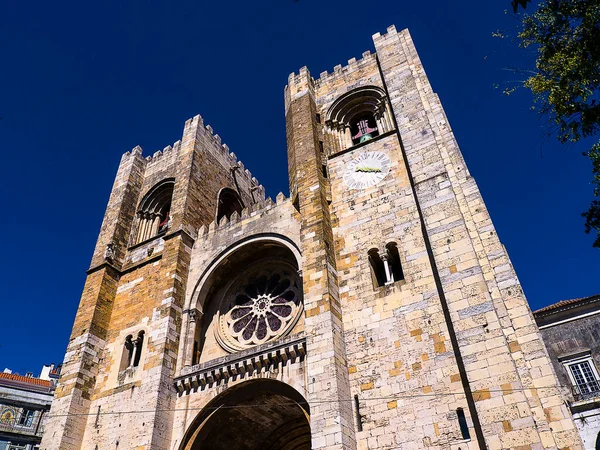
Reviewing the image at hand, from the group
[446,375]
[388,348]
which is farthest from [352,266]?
[446,375]

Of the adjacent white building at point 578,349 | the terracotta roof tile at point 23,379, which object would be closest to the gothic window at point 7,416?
the terracotta roof tile at point 23,379

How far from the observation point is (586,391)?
16406 mm

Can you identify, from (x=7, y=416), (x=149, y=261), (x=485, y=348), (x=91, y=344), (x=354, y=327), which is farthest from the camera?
(x=7, y=416)

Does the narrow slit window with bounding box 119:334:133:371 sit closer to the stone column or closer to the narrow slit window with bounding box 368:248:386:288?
the stone column

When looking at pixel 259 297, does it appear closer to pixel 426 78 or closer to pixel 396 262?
pixel 396 262

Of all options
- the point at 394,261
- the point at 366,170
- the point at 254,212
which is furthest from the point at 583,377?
the point at 254,212

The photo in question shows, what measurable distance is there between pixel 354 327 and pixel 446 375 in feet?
7.67

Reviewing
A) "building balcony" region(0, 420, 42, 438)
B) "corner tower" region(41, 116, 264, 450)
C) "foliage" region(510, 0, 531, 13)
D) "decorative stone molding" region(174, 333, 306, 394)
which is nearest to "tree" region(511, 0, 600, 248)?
"foliage" region(510, 0, 531, 13)

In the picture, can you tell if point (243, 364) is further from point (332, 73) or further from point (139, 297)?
point (332, 73)

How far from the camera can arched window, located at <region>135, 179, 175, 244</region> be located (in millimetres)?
18531

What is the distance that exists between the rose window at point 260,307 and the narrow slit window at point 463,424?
516 cm

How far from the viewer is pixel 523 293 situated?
9.84 m

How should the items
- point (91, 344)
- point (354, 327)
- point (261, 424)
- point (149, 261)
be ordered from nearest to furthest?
1. point (354, 327)
2. point (261, 424)
3. point (91, 344)
4. point (149, 261)

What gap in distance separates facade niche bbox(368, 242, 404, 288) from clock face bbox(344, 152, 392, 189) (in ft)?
7.10
